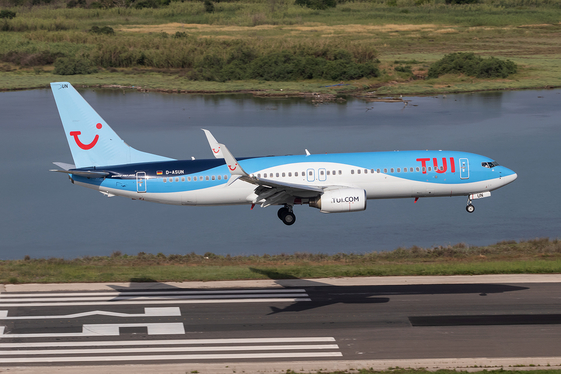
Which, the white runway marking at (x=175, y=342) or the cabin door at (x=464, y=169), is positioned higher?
the cabin door at (x=464, y=169)

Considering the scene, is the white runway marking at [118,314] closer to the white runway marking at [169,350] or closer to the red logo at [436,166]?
the white runway marking at [169,350]

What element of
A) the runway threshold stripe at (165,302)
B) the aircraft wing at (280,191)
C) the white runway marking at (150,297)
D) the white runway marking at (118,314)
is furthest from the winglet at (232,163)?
the white runway marking at (118,314)

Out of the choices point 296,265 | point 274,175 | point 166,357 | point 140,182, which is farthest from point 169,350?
point 140,182

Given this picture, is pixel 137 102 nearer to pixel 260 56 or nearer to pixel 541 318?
pixel 260 56

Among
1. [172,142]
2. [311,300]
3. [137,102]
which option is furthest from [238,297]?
[137,102]

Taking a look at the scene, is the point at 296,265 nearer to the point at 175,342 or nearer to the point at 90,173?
the point at 90,173

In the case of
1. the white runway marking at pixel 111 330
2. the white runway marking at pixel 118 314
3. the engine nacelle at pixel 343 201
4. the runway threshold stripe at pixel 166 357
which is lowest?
the white runway marking at pixel 118 314

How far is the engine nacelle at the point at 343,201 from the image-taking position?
168 ft

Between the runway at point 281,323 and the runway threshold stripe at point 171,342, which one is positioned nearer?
the runway at point 281,323

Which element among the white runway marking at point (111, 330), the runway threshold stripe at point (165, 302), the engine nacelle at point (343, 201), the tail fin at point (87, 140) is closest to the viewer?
the white runway marking at point (111, 330)

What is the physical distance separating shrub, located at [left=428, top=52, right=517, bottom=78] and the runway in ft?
328

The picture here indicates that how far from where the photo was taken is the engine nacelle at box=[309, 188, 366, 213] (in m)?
51.2

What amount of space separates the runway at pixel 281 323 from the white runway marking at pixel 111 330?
0.17 ft

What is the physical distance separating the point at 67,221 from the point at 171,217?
1090cm
